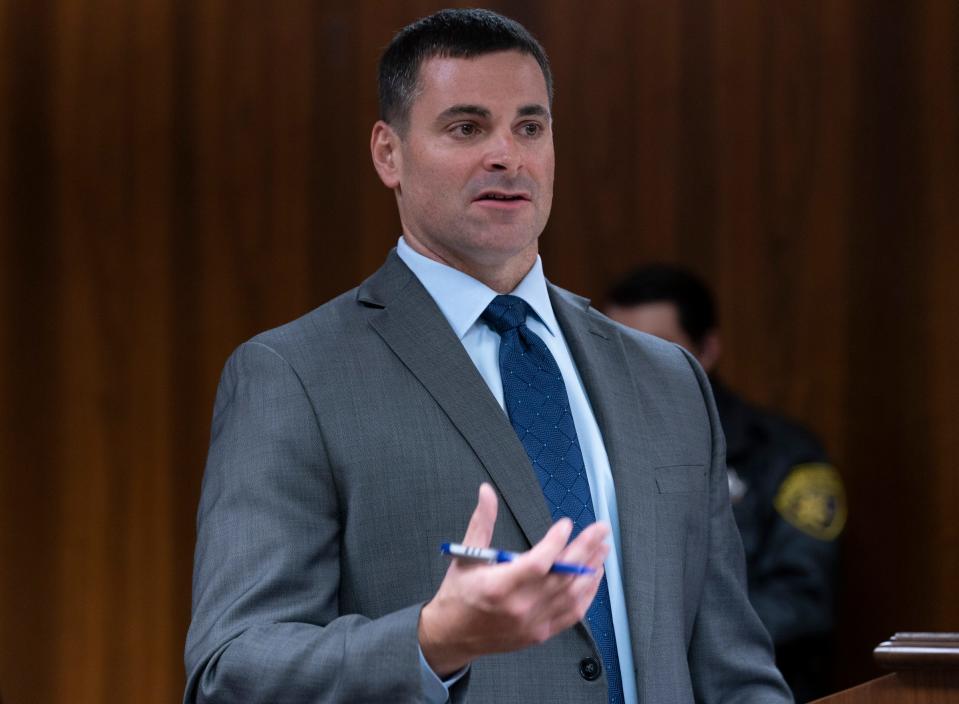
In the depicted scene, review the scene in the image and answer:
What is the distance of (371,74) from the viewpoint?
159 inches

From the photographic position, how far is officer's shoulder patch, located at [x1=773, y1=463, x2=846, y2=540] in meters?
3.50

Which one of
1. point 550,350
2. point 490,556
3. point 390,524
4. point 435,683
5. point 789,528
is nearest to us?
point 490,556

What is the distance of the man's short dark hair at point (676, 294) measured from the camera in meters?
3.67

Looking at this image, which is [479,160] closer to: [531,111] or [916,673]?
[531,111]

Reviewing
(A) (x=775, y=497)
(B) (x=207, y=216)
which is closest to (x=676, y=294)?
(A) (x=775, y=497)

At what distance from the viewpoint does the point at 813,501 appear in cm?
354

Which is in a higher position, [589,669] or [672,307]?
[672,307]

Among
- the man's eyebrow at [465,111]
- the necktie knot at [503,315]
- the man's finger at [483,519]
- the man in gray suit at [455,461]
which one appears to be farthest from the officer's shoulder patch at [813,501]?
the man's finger at [483,519]

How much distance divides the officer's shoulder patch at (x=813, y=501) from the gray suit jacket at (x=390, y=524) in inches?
65.2

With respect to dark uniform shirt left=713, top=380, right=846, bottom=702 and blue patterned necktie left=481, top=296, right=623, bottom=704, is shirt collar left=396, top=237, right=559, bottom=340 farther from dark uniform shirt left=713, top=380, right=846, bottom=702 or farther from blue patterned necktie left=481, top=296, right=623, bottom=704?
dark uniform shirt left=713, top=380, right=846, bottom=702

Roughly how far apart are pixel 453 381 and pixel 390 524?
8.1 inches

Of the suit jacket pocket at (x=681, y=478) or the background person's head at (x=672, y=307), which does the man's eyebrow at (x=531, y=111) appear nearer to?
the suit jacket pocket at (x=681, y=478)

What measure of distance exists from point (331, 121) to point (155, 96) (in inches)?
20.2

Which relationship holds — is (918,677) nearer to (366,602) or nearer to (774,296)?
(366,602)
